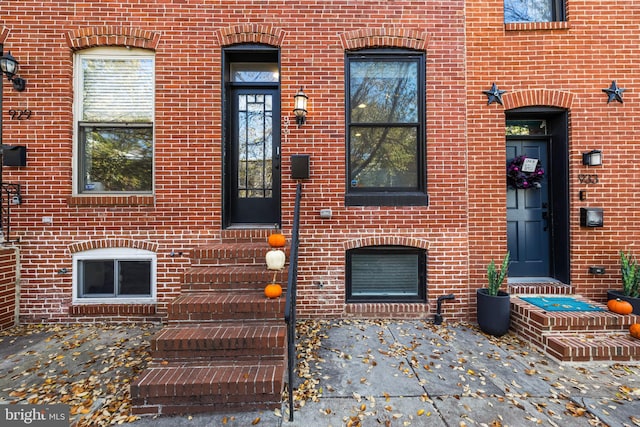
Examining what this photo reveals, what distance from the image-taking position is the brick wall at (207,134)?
3988 mm

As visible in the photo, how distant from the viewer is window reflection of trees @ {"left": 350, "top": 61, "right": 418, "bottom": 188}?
4.26 meters

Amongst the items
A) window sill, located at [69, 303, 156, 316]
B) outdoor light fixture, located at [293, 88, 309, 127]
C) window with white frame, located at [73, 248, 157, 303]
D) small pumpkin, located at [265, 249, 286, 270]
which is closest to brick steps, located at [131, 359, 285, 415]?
small pumpkin, located at [265, 249, 286, 270]

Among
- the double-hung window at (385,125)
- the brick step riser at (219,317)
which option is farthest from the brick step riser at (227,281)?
the double-hung window at (385,125)

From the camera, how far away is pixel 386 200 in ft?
13.6

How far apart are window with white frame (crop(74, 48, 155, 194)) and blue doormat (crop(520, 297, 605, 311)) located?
5505 mm

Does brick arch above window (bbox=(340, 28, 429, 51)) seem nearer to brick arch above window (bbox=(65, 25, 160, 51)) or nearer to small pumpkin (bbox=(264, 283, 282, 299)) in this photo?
brick arch above window (bbox=(65, 25, 160, 51))

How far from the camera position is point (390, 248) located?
424cm

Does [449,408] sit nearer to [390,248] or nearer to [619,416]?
[619,416]

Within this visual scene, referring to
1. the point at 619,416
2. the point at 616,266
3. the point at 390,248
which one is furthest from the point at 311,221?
the point at 616,266

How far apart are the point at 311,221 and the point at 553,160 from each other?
378 cm

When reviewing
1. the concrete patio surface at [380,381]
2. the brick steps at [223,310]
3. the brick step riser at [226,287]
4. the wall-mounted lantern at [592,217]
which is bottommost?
the concrete patio surface at [380,381]

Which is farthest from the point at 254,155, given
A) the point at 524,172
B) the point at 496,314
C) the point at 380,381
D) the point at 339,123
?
the point at 524,172

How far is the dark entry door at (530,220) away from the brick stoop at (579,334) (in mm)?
1045

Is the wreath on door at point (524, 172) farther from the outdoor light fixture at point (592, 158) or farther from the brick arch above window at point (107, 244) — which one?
the brick arch above window at point (107, 244)
